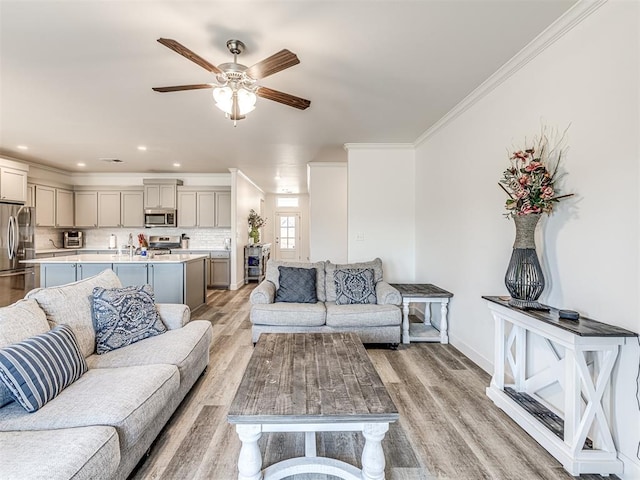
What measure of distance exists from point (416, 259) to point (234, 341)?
2856 mm

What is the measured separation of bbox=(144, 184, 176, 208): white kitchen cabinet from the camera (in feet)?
22.6

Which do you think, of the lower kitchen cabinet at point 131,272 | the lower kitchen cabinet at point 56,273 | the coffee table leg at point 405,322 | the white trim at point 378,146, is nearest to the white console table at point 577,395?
the coffee table leg at point 405,322

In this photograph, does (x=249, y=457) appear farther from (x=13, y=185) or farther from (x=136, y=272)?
(x=13, y=185)

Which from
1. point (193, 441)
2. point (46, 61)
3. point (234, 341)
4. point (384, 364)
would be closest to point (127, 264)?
point (234, 341)

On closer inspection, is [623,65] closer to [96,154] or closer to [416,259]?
[416,259]

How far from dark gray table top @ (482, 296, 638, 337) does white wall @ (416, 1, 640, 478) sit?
72 mm

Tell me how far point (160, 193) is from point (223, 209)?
4.64ft

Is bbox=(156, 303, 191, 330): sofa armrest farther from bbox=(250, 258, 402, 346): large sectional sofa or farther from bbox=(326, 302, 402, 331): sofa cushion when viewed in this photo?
bbox=(326, 302, 402, 331): sofa cushion

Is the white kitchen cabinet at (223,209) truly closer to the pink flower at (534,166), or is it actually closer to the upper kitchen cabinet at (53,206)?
the upper kitchen cabinet at (53,206)

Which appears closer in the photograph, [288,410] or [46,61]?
[288,410]

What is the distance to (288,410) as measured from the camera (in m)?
1.43

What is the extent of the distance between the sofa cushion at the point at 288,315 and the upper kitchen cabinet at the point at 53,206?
5.48 m

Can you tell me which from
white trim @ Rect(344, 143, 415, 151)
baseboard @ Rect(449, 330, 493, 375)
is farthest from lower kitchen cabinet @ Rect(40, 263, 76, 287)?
baseboard @ Rect(449, 330, 493, 375)

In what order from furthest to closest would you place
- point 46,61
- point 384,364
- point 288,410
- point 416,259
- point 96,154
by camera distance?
point 96,154
point 416,259
point 384,364
point 46,61
point 288,410
